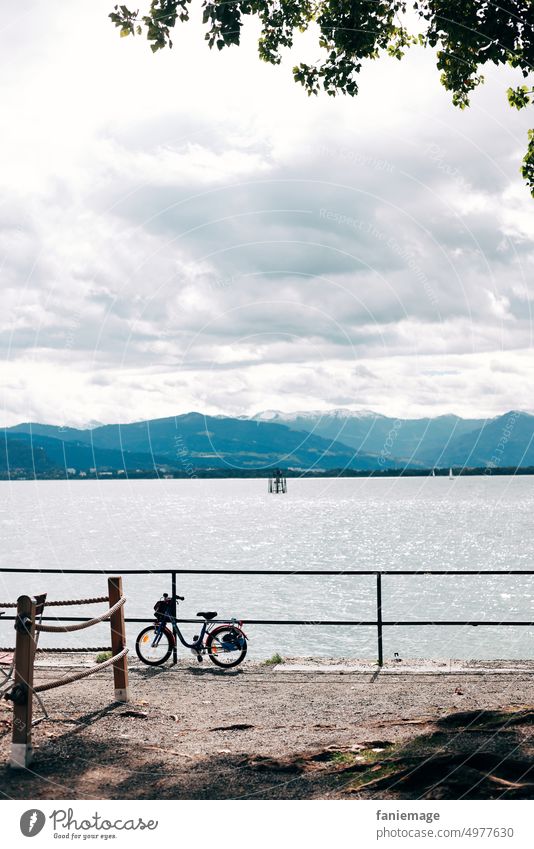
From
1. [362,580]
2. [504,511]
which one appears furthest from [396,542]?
[504,511]

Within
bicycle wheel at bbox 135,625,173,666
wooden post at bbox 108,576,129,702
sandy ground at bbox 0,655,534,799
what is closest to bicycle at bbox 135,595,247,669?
bicycle wheel at bbox 135,625,173,666

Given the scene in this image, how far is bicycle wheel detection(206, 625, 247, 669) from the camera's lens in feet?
43.9

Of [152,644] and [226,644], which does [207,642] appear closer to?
[226,644]

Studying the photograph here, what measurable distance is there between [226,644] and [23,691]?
664 centimetres

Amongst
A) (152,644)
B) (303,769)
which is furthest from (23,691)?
(152,644)

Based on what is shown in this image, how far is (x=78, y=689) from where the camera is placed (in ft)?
35.0

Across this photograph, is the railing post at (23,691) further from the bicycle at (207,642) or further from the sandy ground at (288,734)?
the bicycle at (207,642)

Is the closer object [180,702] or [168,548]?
[180,702]

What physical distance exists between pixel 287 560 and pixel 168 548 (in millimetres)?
17257

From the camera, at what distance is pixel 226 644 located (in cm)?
1359

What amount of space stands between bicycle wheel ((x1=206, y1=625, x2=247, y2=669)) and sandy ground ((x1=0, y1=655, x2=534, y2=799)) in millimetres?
1161

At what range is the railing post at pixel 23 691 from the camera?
7.18 m

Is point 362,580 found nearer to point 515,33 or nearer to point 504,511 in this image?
point 515,33

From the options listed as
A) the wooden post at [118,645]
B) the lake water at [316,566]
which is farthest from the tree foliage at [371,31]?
the lake water at [316,566]
